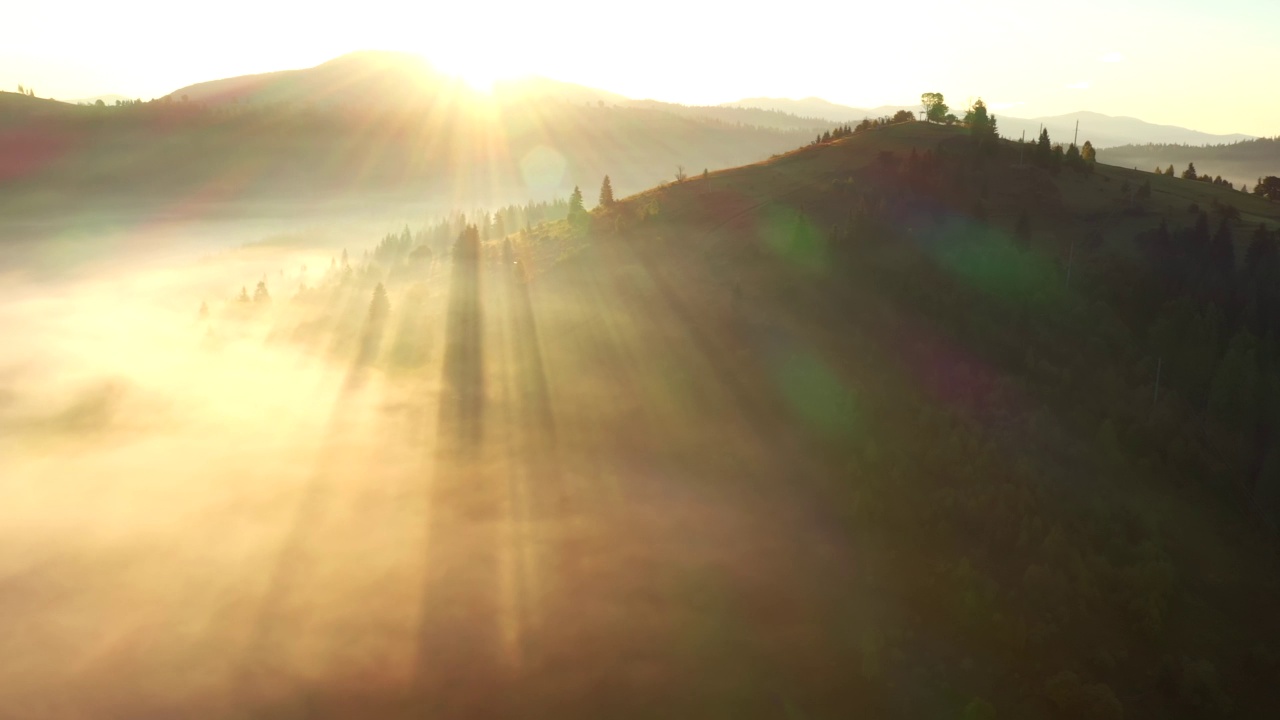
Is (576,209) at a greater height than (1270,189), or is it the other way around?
(1270,189)

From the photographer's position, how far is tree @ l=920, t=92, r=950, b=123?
584 feet

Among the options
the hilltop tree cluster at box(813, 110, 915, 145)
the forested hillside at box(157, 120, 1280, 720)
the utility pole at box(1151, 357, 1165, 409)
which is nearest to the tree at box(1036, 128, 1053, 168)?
the forested hillside at box(157, 120, 1280, 720)

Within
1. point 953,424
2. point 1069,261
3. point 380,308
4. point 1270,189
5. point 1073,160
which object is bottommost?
point 953,424

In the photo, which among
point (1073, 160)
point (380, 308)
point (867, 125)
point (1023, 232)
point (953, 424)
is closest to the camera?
point (953, 424)

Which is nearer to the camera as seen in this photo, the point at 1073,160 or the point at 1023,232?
the point at 1023,232

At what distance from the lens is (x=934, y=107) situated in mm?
178250

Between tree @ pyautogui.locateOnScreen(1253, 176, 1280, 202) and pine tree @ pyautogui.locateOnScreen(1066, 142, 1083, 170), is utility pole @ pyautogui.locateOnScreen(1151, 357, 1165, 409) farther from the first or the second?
tree @ pyautogui.locateOnScreen(1253, 176, 1280, 202)

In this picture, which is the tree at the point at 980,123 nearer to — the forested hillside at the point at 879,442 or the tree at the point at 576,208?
the forested hillside at the point at 879,442

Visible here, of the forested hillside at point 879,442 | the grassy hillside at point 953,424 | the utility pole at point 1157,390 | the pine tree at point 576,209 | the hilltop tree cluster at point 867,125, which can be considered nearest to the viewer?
the grassy hillside at point 953,424

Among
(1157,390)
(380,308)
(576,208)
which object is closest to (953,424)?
(1157,390)

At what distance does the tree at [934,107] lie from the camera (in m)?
178

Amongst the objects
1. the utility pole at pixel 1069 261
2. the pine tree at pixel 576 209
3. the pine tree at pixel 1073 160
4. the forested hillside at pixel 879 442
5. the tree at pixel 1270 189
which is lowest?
the forested hillside at pixel 879 442

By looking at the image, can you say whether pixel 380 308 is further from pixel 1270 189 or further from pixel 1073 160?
pixel 1270 189

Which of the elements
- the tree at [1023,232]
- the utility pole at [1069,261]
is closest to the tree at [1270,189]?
the utility pole at [1069,261]
